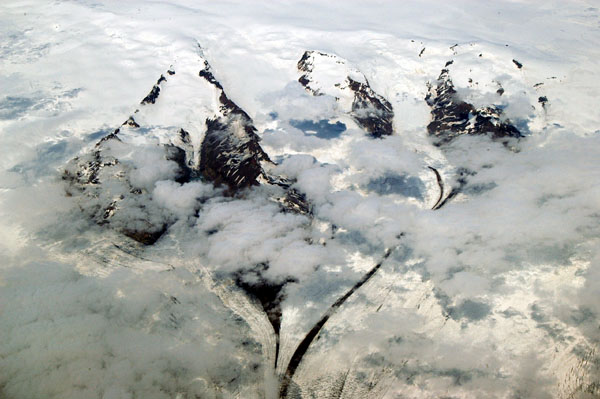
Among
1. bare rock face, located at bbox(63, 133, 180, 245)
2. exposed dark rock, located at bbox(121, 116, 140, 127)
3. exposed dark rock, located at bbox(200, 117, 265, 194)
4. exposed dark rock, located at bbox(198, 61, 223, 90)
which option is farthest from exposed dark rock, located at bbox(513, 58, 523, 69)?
exposed dark rock, located at bbox(121, 116, 140, 127)

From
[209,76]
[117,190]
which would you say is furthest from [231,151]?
[209,76]

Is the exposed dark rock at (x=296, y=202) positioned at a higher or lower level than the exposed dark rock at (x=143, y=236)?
higher

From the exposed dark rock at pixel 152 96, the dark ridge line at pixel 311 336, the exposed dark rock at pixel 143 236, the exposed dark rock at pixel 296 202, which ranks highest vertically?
the exposed dark rock at pixel 152 96

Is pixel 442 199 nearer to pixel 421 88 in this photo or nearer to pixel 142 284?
pixel 421 88

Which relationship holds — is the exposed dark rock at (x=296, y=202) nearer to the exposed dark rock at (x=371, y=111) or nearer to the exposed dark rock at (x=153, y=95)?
the exposed dark rock at (x=371, y=111)

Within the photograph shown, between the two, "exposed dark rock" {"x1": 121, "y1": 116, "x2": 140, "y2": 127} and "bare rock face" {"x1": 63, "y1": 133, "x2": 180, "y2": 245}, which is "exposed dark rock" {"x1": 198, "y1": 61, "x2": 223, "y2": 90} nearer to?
"exposed dark rock" {"x1": 121, "y1": 116, "x2": 140, "y2": 127}

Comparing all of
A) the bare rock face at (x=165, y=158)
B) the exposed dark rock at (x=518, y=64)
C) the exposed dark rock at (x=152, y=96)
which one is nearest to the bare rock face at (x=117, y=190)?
the bare rock face at (x=165, y=158)

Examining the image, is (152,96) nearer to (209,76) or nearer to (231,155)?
(209,76)
